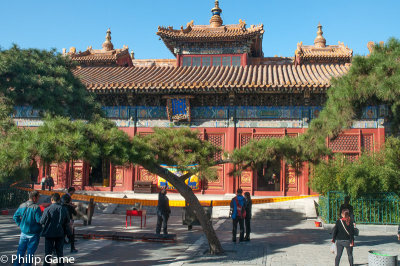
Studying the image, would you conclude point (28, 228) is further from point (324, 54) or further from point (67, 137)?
point (324, 54)

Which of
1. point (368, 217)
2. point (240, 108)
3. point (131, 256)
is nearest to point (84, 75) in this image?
point (240, 108)

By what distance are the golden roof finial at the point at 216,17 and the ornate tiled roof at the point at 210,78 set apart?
524cm

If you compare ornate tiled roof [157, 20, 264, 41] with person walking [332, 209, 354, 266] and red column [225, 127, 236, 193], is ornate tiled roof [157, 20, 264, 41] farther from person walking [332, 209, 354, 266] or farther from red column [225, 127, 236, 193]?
person walking [332, 209, 354, 266]

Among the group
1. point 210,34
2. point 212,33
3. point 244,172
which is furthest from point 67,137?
point 212,33

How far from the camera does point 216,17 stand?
23516mm

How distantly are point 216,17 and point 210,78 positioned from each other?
833cm

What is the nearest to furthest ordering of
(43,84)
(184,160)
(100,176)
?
(184,160), (43,84), (100,176)

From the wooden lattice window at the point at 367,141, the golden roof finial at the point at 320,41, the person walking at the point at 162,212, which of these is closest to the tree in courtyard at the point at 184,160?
the person walking at the point at 162,212

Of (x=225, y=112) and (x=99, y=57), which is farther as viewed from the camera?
(x=99, y=57)

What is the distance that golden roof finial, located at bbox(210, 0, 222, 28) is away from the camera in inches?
915

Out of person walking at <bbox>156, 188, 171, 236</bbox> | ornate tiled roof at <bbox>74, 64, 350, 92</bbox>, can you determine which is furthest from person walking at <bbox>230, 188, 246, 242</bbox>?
ornate tiled roof at <bbox>74, 64, 350, 92</bbox>

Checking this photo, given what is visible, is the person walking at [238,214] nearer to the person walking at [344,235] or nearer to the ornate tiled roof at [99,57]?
the person walking at [344,235]

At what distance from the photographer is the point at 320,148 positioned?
807 centimetres

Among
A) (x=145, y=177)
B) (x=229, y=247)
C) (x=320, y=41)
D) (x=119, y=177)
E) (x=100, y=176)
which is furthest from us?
(x=320, y=41)
